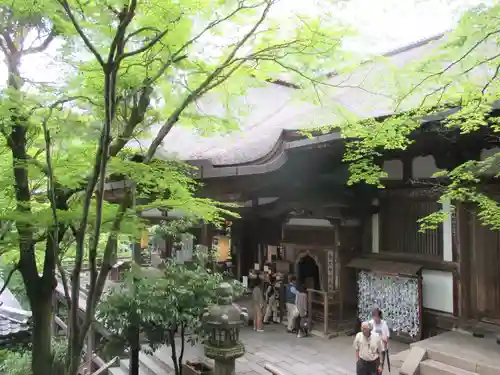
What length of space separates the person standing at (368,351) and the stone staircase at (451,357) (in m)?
0.89

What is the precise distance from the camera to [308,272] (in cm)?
1087

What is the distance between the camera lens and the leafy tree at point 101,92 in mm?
2486

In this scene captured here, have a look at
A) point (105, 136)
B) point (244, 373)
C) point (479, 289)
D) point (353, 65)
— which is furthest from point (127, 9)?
point (479, 289)

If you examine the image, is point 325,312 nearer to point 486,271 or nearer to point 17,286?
point 486,271

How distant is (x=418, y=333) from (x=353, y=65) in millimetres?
6468

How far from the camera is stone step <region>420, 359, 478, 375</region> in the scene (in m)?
6.01

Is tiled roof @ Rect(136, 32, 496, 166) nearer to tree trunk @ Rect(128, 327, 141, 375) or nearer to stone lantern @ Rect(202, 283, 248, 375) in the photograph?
stone lantern @ Rect(202, 283, 248, 375)

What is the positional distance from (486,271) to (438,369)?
2163mm

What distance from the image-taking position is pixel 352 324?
9.41m

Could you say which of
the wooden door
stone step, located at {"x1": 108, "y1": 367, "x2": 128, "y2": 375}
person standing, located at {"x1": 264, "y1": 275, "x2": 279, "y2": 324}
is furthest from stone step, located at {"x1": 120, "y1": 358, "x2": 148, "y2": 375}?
the wooden door

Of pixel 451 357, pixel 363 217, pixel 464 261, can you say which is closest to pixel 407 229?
pixel 363 217

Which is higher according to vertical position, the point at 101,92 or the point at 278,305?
the point at 101,92

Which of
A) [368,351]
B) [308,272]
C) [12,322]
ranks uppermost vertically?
[308,272]

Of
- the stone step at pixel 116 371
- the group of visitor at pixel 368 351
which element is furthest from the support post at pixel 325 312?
the stone step at pixel 116 371
